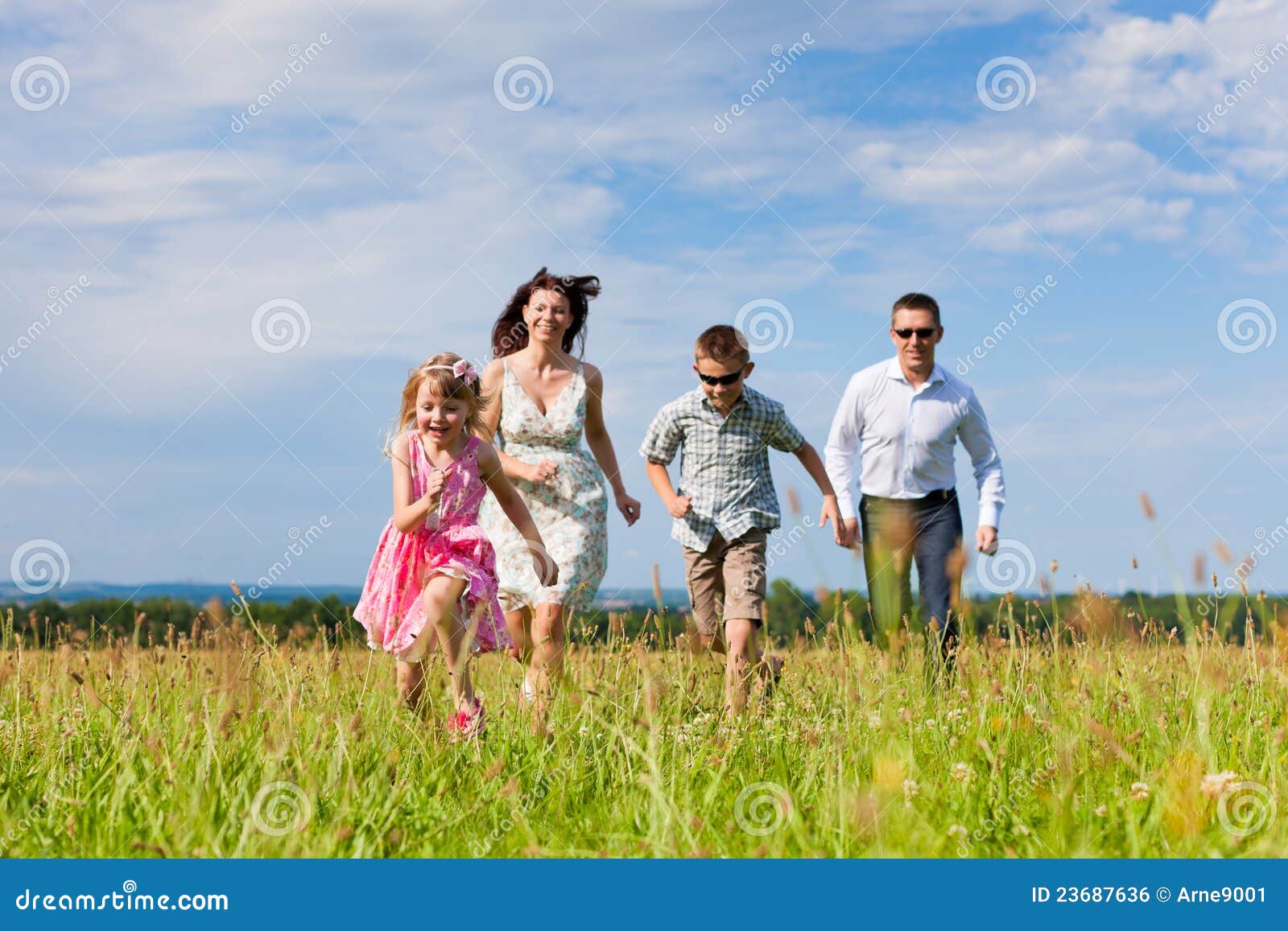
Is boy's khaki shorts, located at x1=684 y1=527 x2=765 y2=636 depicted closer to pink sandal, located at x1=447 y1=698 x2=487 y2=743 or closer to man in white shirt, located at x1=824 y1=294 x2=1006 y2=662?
man in white shirt, located at x1=824 y1=294 x2=1006 y2=662

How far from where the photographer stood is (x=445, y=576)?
4789 mm

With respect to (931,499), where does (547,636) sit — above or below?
below

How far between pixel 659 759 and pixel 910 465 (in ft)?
11.1

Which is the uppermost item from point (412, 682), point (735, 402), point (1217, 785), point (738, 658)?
point (735, 402)

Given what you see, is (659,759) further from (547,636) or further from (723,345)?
(723,345)

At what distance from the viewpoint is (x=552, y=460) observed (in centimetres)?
590

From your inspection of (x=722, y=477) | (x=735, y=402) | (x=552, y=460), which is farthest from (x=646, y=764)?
(x=735, y=402)

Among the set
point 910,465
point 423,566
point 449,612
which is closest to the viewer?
point 449,612

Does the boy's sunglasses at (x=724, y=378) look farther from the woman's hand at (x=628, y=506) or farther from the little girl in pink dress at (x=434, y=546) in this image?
the little girl in pink dress at (x=434, y=546)

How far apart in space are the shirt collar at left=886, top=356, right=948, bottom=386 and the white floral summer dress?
75.3 inches

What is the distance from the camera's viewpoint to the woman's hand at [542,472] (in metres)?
5.73

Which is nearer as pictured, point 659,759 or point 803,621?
point 659,759

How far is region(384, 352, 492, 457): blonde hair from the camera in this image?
4.91 metres

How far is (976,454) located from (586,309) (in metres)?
2.44
